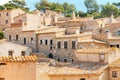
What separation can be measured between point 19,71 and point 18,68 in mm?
113

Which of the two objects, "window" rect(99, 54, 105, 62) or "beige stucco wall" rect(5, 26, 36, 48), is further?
"beige stucco wall" rect(5, 26, 36, 48)

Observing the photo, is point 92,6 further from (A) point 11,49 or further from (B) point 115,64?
(B) point 115,64

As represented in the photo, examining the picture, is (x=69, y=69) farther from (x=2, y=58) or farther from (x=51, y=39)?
(x=2, y=58)

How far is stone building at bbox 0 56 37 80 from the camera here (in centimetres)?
959

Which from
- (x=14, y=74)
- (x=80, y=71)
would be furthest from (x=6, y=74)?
(x=80, y=71)

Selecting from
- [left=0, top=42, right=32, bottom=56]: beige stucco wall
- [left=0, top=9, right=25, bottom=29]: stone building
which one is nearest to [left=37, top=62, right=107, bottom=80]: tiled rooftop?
[left=0, top=42, right=32, bottom=56]: beige stucco wall

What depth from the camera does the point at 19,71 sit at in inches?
382

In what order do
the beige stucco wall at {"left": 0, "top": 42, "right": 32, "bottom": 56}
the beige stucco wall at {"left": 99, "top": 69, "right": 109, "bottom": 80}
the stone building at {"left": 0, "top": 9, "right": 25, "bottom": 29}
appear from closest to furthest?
the beige stucco wall at {"left": 99, "top": 69, "right": 109, "bottom": 80}
the beige stucco wall at {"left": 0, "top": 42, "right": 32, "bottom": 56}
the stone building at {"left": 0, "top": 9, "right": 25, "bottom": 29}

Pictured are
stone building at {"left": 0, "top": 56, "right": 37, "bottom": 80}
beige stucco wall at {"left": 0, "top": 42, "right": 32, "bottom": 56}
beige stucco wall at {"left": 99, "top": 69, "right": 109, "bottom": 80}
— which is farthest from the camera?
beige stucco wall at {"left": 0, "top": 42, "right": 32, "bottom": 56}

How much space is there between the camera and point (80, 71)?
1082 inches

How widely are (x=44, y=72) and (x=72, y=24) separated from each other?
66.9 feet

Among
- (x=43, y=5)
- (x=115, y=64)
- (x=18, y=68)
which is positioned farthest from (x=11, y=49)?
(x=43, y=5)

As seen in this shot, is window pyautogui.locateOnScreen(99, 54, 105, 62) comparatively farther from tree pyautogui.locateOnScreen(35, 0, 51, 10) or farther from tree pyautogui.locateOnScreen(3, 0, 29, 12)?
tree pyautogui.locateOnScreen(35, 0, 51, 10)

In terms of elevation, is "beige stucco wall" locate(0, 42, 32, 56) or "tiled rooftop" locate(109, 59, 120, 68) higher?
"beige stucco wall" locate(0, 42, 32, 56)
